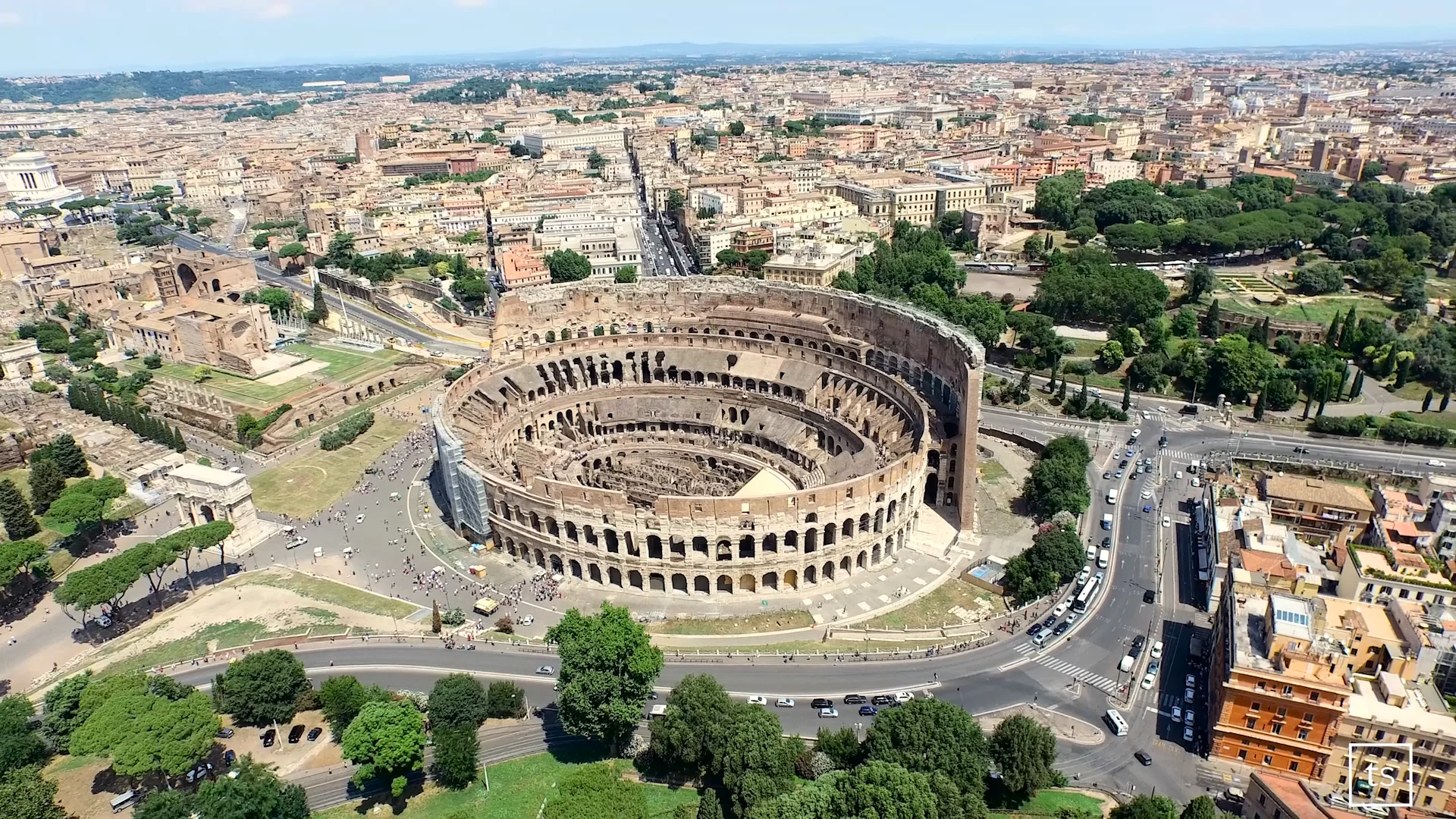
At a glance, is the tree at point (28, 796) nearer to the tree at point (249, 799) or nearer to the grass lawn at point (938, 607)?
the tree at point (249, 799)

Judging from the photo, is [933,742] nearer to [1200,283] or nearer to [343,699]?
[343,699]

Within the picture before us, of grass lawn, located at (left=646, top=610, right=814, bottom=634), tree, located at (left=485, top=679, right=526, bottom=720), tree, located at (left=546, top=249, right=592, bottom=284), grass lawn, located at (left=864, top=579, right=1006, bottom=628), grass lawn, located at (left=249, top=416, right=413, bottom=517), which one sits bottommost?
grass lawn, located at (left=864, top=579, right=1006, bottom=628)

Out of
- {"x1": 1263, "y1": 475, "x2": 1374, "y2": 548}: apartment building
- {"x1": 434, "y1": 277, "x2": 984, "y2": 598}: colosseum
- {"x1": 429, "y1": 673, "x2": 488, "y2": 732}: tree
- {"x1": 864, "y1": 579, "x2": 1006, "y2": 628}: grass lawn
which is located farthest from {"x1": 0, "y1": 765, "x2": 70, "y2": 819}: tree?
{"x1": 1263, "y1": 475, "x2": 1374, "y2": 548}: apartment building

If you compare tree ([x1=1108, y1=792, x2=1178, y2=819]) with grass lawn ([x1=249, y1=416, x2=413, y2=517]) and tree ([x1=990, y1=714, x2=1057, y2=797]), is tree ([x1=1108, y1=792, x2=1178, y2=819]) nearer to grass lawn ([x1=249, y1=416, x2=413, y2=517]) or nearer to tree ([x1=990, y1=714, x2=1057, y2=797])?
tree ([x1=990, y1=714, x2=1057, y2=797])

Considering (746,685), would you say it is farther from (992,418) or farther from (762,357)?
(992,418)

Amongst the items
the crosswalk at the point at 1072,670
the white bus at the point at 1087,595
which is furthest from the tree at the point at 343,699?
the white bus at the point at 1087,595

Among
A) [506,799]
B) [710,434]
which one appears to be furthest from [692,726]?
[710,434]
